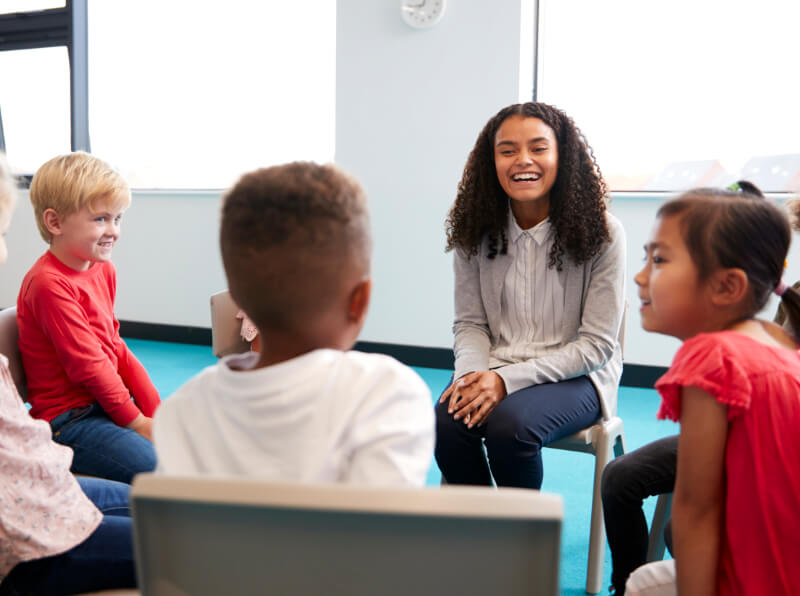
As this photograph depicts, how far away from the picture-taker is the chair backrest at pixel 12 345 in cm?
140

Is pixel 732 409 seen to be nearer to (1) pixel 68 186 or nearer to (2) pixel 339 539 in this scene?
(2) pixel 339 539

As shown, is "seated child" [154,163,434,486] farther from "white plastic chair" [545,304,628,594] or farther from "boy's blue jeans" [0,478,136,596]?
"white plastic chair" [545,304,628,594]

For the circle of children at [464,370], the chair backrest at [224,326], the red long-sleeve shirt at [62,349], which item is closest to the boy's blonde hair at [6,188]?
the circle of children at [464,370]

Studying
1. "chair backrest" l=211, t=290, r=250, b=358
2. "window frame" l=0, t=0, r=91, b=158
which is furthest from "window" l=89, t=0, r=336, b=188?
"chair backrest" l=211, t=290, r=250, b=358

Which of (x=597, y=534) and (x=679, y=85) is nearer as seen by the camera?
(x=597, y=534)

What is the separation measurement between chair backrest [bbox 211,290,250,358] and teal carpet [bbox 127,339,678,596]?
32.8 inches

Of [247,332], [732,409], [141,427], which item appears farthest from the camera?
[247,332]

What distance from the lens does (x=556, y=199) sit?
1.81 meters

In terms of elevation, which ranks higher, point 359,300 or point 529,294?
point 359,300

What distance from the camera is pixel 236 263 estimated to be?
728 mm

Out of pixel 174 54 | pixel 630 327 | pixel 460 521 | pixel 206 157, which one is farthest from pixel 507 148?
pixel 174 54

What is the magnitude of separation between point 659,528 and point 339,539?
44.1 inches

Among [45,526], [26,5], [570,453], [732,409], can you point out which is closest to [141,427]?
[45,526]

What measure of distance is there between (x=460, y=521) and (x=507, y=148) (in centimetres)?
141
